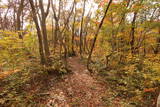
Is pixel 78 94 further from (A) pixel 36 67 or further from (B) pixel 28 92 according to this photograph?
(A) pixel 36 67

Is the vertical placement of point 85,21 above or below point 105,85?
above

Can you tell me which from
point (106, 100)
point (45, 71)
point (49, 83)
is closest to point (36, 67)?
point (45, 71)

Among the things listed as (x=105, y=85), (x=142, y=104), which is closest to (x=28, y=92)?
(x=105, y=85)

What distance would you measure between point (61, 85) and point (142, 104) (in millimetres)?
3727

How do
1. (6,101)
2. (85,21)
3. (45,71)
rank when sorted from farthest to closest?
(85,21) → (45,71) → (6,101)

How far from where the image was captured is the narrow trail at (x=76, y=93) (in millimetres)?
3818

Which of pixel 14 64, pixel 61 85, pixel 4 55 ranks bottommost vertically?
pixel 61 85

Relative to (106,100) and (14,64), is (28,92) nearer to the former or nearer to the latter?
(14,64)

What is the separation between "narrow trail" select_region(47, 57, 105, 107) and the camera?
382 cm

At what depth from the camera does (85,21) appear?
13.6 m

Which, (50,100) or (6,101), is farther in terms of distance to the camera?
(50,100)

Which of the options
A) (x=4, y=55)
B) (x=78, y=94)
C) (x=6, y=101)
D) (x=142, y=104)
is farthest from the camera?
(x=78, y=94)

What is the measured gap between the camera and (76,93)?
4.47m

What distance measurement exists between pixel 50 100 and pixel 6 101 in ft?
4.94
